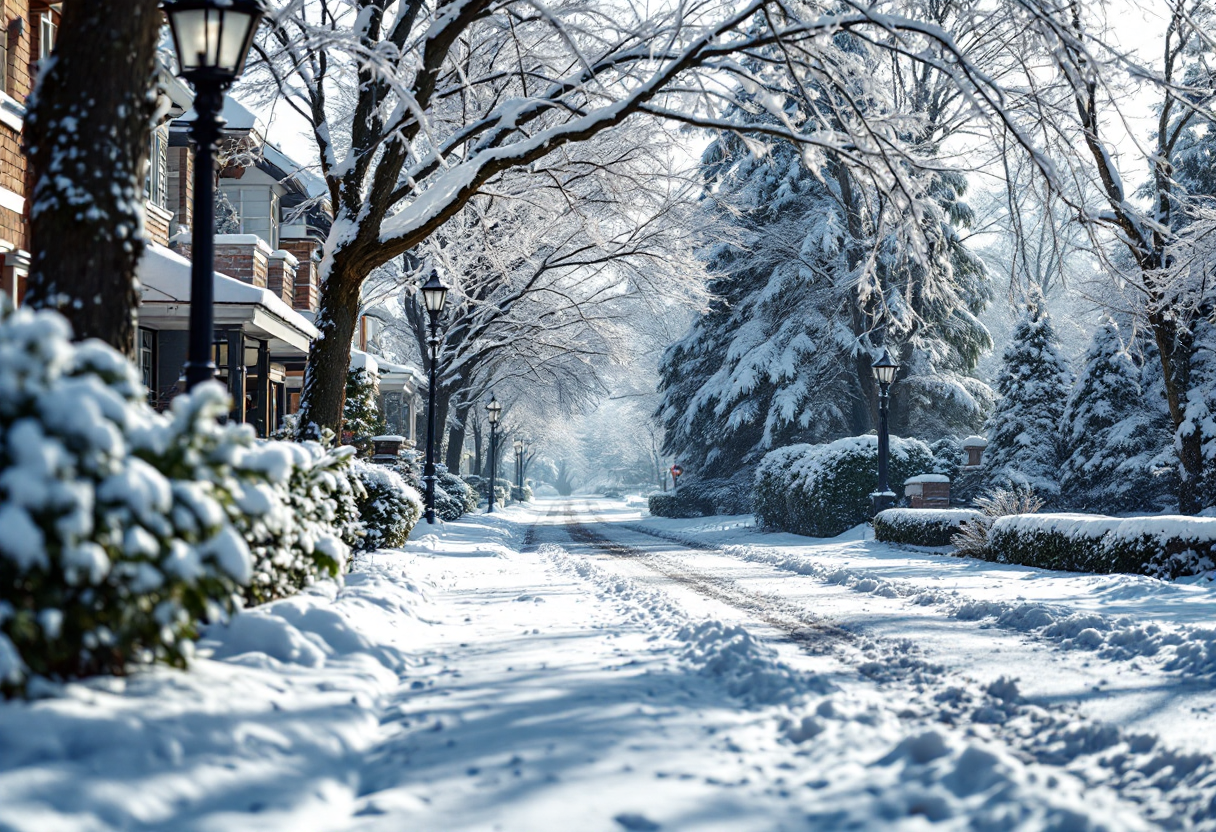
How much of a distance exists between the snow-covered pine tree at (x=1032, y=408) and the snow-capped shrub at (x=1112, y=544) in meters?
13.5

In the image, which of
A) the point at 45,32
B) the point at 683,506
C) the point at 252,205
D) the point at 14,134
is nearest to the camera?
the point at 14,134

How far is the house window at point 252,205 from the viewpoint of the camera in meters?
23.7

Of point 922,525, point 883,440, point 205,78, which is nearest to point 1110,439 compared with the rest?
point 883,440

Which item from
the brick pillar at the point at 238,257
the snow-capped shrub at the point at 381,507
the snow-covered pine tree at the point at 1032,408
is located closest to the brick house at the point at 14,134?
the brick pillar at the point at 238,257

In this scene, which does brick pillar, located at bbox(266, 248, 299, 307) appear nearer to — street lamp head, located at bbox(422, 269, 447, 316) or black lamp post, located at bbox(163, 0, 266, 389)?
street lamp head, located at bbox(422, 269, 447, 316)

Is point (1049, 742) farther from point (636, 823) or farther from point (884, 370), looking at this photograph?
point (884, 370)

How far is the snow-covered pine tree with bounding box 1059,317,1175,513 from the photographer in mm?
26125

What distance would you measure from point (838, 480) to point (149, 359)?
15.0 metres

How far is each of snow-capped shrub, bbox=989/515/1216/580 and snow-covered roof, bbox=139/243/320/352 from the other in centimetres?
1052

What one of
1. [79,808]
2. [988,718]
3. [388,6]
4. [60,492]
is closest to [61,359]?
[60,492]

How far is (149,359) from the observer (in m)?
17.6

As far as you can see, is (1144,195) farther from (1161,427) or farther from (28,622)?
(28,622)

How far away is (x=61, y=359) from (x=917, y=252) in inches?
367

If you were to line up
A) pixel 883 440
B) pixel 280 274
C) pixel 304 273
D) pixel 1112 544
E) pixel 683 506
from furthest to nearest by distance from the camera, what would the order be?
pixel 683 506
pixel 304 273
pixel 280 274
pixel 883 440
pixel 1112 544
